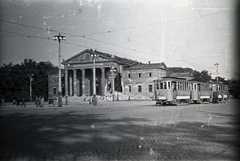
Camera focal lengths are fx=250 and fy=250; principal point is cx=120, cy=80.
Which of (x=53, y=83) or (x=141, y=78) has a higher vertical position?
(x=141, y=78)

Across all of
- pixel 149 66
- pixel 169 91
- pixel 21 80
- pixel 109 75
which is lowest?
pixel 169 91

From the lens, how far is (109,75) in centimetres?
7050

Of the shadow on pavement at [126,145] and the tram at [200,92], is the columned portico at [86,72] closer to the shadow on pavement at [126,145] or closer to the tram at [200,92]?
the tram at [200,92]

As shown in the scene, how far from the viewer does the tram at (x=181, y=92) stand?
28672 millimetres

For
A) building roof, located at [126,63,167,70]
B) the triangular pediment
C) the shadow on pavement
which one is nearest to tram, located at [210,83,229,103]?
building roof, located at [126,63,167,70]

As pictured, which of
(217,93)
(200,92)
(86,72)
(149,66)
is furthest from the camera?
(86,72)

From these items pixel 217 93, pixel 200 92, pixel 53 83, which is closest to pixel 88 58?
pixel 53 83

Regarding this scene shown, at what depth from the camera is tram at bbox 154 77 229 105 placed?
2867 centimetres

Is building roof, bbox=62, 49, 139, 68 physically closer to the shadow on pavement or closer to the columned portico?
the columned portico

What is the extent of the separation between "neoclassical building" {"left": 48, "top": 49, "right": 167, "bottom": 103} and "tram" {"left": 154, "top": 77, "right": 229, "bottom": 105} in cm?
2930

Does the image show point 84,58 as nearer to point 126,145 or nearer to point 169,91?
point 169,91

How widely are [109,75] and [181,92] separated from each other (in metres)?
41.9

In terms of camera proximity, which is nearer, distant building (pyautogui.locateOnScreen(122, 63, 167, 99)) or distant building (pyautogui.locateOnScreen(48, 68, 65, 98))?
distant building (pyautogui.locateOnScreen(122, 63, 167, 99))

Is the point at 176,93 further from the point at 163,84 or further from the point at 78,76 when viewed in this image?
the point at 78,76
